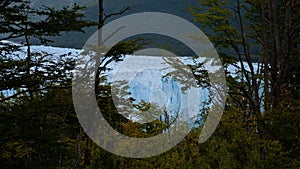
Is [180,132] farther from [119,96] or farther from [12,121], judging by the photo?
[119,96]

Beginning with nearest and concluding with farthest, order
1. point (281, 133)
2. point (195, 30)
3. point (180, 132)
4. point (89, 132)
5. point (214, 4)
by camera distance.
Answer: point (281, 133)
point (180, 132)
point (214, 4)
point (195, 30)
point (89, 132)

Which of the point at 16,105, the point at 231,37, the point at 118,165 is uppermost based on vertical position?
the point at 231,37

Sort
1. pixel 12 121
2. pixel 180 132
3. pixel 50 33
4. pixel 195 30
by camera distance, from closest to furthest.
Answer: pixel 12 121
pixel 50 33
pixel 180 132
pixel 195 30

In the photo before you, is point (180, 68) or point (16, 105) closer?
point (16, 105)

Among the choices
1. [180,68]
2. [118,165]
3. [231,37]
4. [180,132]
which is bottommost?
[118,165]

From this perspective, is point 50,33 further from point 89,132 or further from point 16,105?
point 89,132

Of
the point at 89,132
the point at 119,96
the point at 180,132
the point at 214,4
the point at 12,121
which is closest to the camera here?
the point at 12,121

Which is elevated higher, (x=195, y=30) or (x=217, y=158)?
(x=195, y=30)

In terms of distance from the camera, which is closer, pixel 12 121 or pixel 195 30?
pixel 12 121

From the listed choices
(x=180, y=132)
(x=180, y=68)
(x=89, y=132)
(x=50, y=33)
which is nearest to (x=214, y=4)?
(x=180, y=68)

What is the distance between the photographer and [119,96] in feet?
66.4

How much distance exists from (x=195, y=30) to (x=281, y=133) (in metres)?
6.54

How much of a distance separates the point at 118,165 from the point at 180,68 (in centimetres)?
423

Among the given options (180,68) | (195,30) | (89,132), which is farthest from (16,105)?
(195,30)
